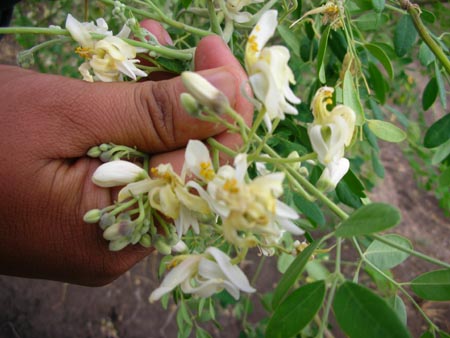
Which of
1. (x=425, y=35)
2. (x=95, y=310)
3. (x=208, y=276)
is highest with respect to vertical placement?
(x=425, y=35)

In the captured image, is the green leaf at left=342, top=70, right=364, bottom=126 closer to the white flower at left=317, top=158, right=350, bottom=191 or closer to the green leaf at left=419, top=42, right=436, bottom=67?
the white flower at left=317, top=158, right=350, bottom=191

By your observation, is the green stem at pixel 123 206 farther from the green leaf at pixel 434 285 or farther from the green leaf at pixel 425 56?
the green leaf at pixel 425 56

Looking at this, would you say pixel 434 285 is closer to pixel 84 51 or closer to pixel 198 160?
pixel 198 160

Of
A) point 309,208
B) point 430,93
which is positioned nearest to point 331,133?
point 309,208

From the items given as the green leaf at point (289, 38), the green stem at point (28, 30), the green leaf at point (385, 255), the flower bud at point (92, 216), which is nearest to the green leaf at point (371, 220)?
the green leaf at point (385, 255)

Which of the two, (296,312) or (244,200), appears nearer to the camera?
(244,200)

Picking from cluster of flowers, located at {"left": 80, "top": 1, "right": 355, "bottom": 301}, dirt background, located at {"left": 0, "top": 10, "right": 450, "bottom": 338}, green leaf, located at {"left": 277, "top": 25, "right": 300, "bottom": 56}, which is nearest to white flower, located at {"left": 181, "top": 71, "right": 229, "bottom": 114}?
cluster of flowers, located at {"left": 80, "top": 1, "right": 355, "bottom": 301}
